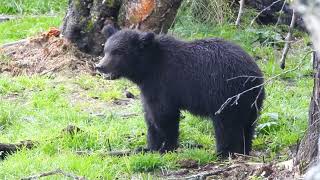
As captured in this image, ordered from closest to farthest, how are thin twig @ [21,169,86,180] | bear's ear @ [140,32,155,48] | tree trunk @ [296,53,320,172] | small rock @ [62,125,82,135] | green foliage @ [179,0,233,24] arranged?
1. tree trunk @ [296,53,320,172]
2. thin twig @ [21,169,86,180]
3. bear's ear @ [140,32,155,48]
4. small rock @ [62,125,82,135]
5. green foliage @ [179,0,233,24]

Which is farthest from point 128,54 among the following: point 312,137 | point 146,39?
point 312,137

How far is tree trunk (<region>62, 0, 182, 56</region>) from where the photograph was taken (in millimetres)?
9125

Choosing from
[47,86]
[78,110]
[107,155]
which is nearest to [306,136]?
[107,155]

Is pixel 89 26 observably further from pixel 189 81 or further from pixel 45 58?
pixel 189 81

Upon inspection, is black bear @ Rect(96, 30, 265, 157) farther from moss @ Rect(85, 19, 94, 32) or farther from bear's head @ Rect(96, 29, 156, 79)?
moss @ Rect(85, 19, 94, 32)

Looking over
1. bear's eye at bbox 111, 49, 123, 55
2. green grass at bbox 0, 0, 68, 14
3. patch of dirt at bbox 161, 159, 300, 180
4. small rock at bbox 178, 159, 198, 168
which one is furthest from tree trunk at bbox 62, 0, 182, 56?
green grass at bbox 0, 0, 68, 14

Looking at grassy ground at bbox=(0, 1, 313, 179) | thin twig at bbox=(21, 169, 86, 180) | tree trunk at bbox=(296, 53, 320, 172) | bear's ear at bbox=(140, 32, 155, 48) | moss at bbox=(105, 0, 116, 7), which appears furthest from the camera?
moss at bbox=(105, 0, 116, 7)

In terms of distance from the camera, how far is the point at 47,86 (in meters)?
8.47

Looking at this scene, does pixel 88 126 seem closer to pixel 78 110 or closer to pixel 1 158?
pixel 78 110

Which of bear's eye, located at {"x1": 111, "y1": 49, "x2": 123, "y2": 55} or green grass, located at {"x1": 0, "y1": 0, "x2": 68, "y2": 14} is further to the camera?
green grass, located at {"x1": 0, "y1": 0, "x2": 68, "y2": 14}

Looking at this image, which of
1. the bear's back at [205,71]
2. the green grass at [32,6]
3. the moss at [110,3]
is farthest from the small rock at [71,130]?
the green grass at [32,6]

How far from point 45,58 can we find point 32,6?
16.3 feet

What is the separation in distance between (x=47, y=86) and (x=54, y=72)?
2.07 ft

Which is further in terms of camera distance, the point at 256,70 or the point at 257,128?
the point at 257,128
